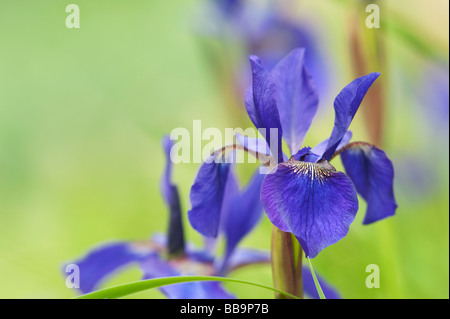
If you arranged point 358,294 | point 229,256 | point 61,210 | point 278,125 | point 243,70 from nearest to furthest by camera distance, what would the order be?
1. point 278,125
2. point 229,256
3. point 358,294
4. point 243,70
5. point 61,210

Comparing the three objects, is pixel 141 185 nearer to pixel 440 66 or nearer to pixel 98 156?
pixel 98 156

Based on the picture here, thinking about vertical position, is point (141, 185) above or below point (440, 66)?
below

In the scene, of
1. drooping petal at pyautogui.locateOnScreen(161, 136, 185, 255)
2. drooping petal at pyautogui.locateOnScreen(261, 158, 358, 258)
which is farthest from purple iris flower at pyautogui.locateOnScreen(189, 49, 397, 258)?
drooping petal at pyautogui.locateOnScreen(161, 136, 185, 255)

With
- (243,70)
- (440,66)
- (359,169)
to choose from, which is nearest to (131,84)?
(243,70)

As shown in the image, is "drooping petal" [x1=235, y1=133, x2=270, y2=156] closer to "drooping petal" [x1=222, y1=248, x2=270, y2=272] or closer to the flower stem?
the flower stem

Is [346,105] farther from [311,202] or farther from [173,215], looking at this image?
[173,215]

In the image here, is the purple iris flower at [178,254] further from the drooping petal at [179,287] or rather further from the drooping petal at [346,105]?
the drooping petal at [346,105]
